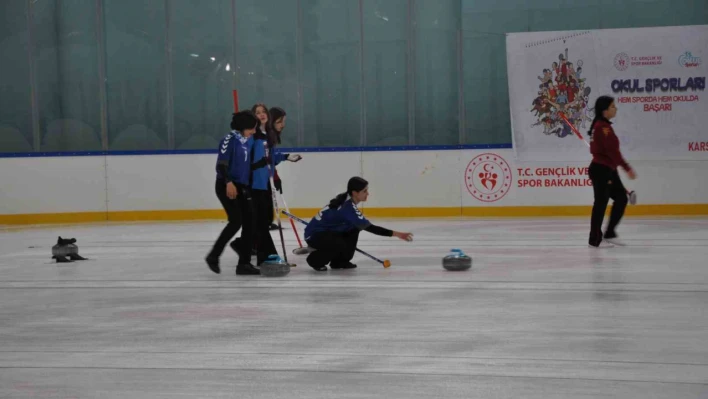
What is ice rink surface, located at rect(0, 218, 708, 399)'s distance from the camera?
3.83m

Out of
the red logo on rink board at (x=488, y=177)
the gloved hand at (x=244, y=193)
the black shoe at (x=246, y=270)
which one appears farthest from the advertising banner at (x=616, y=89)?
the gloved hand at (x=244, y=193)

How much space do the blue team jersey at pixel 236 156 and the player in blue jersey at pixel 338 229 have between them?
60 centimetres

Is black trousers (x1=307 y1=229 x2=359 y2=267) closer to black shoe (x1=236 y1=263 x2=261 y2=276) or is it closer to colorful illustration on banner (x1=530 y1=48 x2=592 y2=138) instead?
black shoe (x1=236 y1=263 x2=261 y2=276)

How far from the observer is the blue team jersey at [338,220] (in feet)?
24.6

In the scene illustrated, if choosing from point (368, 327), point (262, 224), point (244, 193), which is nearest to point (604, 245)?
point (262, 224)

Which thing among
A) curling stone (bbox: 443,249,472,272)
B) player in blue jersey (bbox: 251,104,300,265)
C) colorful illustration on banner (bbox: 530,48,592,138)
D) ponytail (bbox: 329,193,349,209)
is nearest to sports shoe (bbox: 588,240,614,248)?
curling stone (bbox: 443,249,472,272)

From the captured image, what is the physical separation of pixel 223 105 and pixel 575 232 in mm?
6568

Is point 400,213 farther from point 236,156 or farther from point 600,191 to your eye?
point 236,156

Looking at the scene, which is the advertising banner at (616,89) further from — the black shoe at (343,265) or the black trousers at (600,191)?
the black shoe at (343,265)

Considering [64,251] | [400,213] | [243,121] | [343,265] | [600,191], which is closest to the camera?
[243,121]

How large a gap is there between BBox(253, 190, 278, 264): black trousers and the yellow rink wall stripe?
7238 mm

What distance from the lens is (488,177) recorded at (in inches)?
595

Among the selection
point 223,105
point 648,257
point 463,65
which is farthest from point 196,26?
point 648,257

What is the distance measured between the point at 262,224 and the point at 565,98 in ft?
26.9
